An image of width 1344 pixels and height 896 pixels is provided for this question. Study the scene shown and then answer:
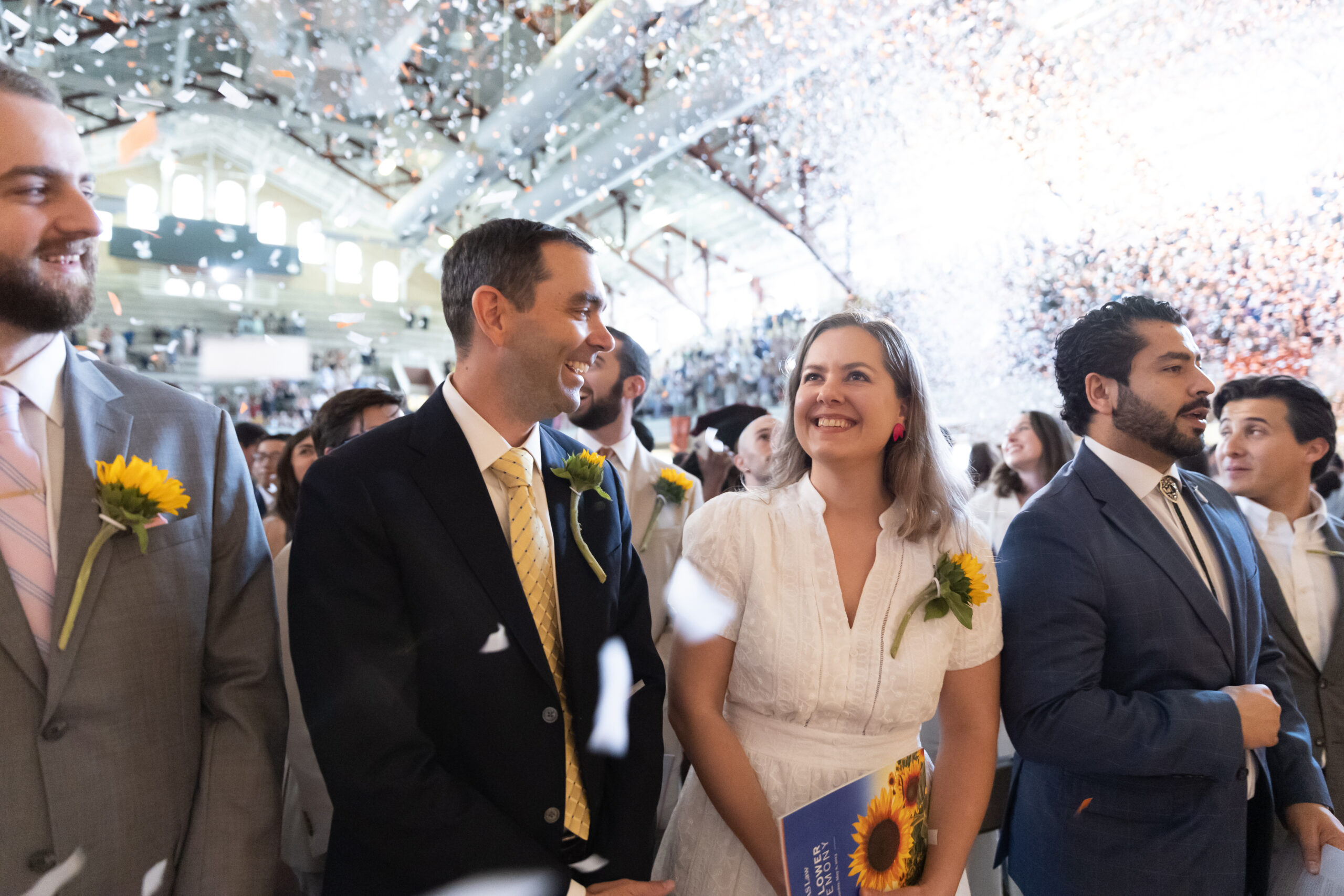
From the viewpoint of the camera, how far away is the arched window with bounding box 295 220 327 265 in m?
18.6

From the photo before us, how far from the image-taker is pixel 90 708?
3.41 feet

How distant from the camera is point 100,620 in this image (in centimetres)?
106

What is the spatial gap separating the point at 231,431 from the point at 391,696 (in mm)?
505

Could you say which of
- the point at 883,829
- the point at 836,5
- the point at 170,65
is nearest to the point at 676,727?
the point at 883,829

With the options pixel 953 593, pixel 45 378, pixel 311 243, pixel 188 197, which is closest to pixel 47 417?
pixel 45 378

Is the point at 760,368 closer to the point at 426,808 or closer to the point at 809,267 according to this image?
the point at 809,267

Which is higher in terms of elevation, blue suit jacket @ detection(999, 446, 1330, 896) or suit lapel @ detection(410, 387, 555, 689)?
Answer: suit lapel @ detection(410, 387, 555, 689)

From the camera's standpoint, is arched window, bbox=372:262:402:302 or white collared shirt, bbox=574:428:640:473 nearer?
white collared shirt, bbox=574:428:640:473

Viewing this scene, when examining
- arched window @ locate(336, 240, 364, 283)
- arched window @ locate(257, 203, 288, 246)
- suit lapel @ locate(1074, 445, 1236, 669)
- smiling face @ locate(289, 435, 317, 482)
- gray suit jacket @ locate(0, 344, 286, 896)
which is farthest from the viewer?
arched window @ locate(336, 240, 364, 283)

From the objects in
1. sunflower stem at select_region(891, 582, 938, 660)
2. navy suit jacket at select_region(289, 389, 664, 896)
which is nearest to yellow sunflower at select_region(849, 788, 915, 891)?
sunflower stem at select_region(891, 582, 938, 660)

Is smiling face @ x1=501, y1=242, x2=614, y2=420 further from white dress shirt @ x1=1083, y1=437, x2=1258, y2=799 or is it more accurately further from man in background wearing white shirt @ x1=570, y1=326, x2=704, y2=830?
white dress shirt @ x1=1083, y1=437, x2=1258, y2=799

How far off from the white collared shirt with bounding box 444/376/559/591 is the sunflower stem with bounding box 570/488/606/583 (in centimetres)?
4

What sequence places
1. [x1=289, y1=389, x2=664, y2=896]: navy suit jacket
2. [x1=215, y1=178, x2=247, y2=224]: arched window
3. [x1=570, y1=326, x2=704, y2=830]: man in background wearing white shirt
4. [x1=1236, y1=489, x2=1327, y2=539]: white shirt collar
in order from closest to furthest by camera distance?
[x1=289, y1=389, x2=664, y2=896]: navy suit jacket → [x1=1236, y1=489, x2=1327, y2=539]: white shirt collar → [x1=570, y1=326, x2=704, y2=830]: man in background wearing white shirt → [x1=215, y1=178, x2=247, y2=224]: arched window

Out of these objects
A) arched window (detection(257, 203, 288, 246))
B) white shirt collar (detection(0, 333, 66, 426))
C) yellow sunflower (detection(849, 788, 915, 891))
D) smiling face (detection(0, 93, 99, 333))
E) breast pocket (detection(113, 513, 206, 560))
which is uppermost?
arched window (detection(257, 203, 288, 246))
